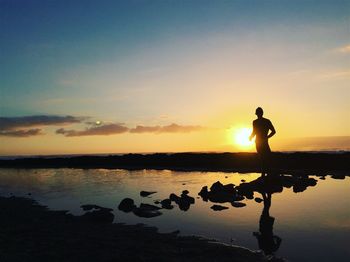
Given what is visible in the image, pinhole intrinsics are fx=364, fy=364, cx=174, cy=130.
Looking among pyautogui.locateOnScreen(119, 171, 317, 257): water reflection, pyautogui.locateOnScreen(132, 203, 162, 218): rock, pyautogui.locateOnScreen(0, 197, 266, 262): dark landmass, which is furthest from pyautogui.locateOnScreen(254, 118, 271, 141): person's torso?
pyautogui.locateOnScreen(0, 197, 266, 262): dark landmass

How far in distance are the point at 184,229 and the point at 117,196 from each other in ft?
30.9

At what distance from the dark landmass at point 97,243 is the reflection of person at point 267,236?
0.58 metres

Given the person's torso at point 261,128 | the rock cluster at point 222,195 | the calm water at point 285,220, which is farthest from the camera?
the person's torso at point 261,128

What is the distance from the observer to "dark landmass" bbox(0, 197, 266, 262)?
842 centimetres

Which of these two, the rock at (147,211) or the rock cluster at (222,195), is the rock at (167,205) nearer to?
the rock at (147,211)

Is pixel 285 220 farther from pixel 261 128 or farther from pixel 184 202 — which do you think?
pixel 261 128

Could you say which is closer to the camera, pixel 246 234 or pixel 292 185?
pixel 246 234

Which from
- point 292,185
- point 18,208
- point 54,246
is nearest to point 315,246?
point 54,246

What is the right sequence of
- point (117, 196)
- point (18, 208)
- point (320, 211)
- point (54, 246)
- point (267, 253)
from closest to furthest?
1. point (267, 253)
2. point (54, 246)
3. point (320, 211)
4. point (18, 208)
5. point (117, 196)

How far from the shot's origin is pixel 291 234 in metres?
9.88

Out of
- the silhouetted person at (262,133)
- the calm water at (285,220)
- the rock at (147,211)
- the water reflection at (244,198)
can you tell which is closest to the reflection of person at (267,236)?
the water reflection at (244,198)

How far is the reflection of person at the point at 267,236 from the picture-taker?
8711 millimetres

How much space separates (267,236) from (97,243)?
4.61 metres

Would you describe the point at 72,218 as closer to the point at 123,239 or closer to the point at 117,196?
the point at 123,239
